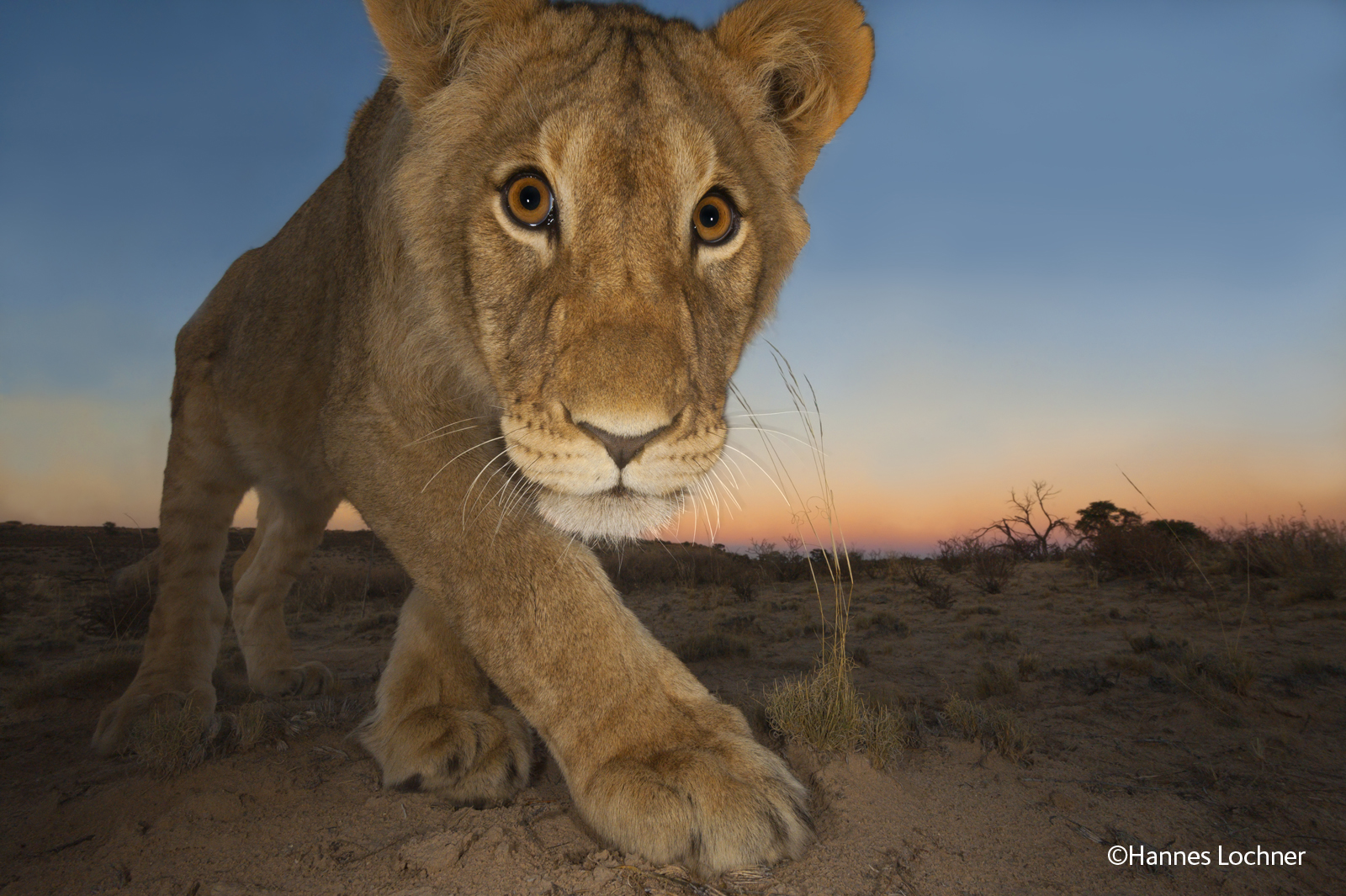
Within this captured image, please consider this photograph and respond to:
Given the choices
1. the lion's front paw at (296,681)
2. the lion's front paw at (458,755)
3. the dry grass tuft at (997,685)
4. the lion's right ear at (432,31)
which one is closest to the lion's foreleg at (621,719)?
the lion's front paw at (458,755)

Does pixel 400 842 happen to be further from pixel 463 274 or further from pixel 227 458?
pixel 227 458

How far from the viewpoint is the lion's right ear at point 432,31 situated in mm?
2873

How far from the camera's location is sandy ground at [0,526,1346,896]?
2166 mm

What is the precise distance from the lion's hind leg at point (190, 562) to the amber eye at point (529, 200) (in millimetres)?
3148

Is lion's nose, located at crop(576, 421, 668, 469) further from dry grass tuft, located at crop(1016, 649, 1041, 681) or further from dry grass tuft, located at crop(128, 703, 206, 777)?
dry grass tuft, located at crop(1016, 649, 1041, 681)

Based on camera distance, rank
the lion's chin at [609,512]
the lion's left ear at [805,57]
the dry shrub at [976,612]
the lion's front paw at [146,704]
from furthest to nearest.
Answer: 1. the dry shrub at [976,612]
2. the lion's front paw at [146,704]
3. the lion's left ear at [805,57]
4. the lion's chin at [609,512]

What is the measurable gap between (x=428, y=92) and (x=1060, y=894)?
3480 mm

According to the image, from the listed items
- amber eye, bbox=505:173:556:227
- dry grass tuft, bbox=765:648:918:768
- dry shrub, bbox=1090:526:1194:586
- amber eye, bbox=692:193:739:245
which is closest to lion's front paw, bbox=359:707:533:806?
dry grass tuft, bbox=765:648:918:768

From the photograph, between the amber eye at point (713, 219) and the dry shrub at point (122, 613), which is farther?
the dry shrub at point (122, 613)

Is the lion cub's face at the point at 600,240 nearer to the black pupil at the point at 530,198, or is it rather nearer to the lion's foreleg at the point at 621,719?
the black pupil at the point at 530,198

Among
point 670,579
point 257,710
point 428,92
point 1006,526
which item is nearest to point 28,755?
point 257,710

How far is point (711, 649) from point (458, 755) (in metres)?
3.37

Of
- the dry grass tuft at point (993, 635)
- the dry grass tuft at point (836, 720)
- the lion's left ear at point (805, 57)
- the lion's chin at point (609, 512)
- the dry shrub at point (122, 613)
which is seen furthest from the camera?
the dry shrub at point (122, 613)

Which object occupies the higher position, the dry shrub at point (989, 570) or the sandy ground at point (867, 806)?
the dry shrub at point (989, 570)
